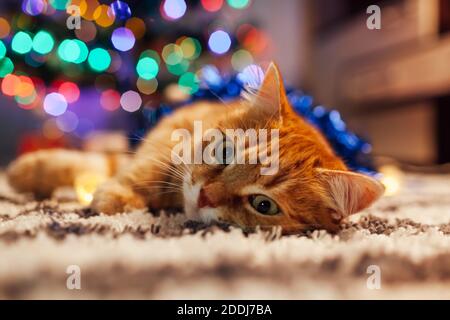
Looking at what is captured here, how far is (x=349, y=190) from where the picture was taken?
0.82m

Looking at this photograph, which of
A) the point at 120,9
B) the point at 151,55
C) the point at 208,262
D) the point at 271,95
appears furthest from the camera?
the point at 151,55

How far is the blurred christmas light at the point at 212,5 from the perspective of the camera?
2.12m

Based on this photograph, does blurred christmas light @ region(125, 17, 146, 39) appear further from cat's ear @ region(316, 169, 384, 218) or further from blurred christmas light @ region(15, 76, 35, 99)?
cat's ear @ region(316, 169, 384, 218)

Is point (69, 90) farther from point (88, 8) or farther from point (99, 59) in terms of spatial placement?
point (88, 8)

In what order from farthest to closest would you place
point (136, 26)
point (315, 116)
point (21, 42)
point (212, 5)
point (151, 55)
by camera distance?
point (212, 5)
point (151, 55)
point (136, 26)
point (21, 42)
point (315, 116)

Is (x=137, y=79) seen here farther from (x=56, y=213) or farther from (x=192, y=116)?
(x=56, y=213)

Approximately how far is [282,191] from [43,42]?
1.51 meters

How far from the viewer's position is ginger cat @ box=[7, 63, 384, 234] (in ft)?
2.64

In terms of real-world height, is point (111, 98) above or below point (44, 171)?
above

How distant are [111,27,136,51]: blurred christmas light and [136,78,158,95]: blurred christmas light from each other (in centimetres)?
30

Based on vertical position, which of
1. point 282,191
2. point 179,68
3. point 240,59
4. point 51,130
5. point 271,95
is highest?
point 240,59

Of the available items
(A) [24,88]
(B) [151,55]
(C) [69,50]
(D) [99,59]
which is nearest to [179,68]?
(B) [151,55]

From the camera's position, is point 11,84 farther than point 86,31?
Yes

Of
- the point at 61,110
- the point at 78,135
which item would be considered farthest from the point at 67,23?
the point at 78,135
